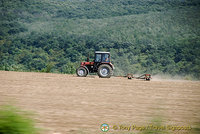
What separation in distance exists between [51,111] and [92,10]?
80.5 metres

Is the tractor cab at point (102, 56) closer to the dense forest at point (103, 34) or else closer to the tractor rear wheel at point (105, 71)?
the tractor rear wheel at point (105, 71)

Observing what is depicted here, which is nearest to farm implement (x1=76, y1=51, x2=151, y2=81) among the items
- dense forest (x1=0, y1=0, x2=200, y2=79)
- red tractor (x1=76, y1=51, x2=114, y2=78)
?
red tractor (x1=76, y1=51, x2=114, y2=78)

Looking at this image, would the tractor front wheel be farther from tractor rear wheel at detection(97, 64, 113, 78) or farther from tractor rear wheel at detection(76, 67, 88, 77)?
tractor rear wheel at detection(76, 67, 88, 77)

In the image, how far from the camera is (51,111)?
19.6ft

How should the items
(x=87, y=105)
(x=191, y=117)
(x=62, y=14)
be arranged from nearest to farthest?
(x=191, y=117)
(x=87, y=105)
(x=62, y=14)

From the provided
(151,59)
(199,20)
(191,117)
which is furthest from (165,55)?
(191,117)

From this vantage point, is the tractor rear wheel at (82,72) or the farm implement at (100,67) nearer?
the farm implement at (100,67)

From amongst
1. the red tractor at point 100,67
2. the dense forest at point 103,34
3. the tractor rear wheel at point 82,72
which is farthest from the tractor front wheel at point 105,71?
the dense forest at point 103,34

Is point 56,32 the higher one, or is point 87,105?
point 56,32

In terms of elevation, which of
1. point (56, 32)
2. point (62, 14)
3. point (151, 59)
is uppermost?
point (62, 14)

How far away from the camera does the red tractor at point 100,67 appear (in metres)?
19.7

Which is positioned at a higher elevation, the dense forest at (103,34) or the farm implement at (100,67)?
the dense forest at (103,34)

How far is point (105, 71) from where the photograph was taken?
65.0 ft

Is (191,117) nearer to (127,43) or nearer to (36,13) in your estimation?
(127,43)
